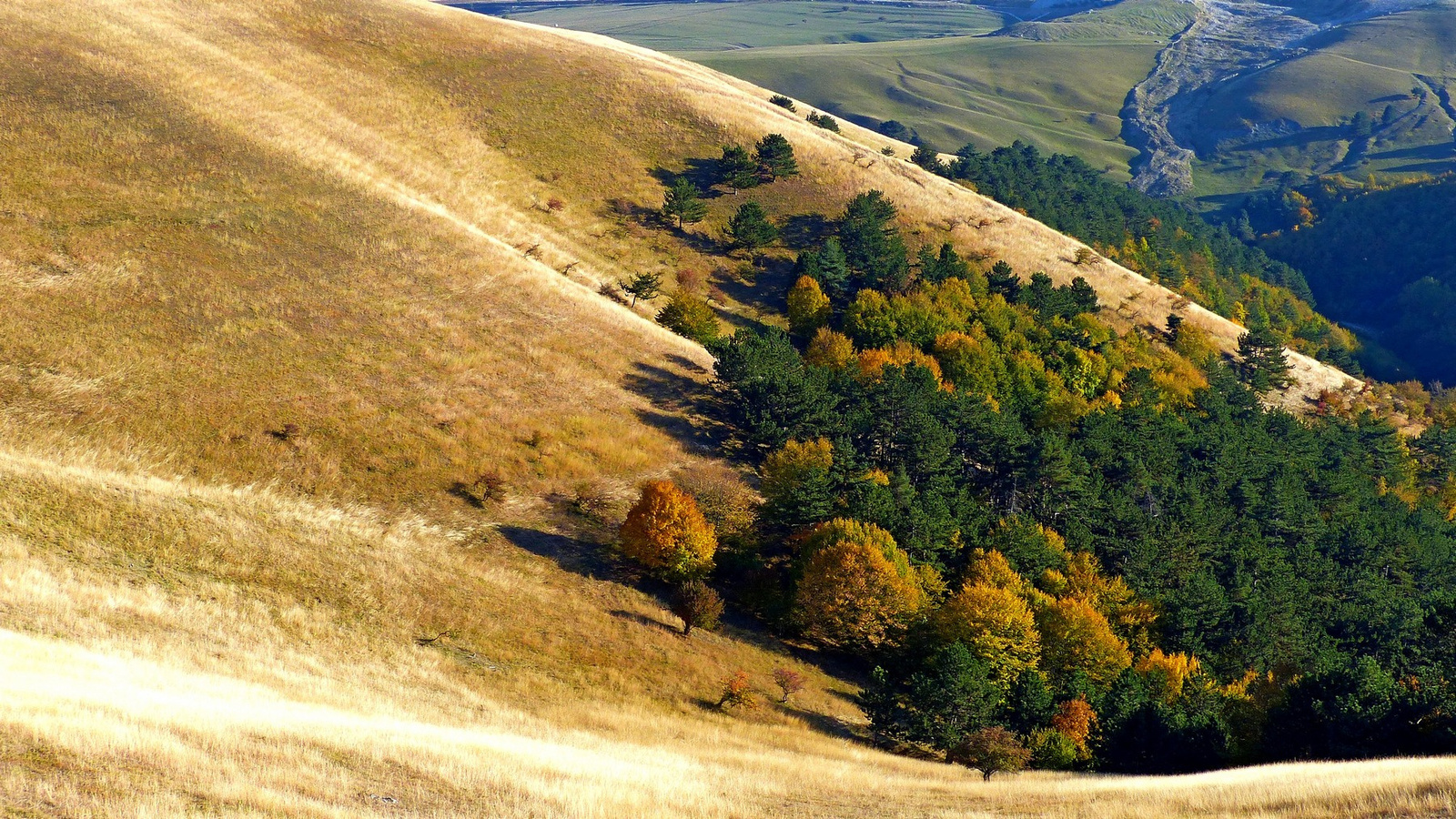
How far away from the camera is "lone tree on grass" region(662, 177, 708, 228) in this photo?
96.7m

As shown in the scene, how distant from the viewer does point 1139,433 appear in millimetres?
85562

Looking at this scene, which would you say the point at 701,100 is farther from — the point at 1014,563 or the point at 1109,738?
the point at 1109,738

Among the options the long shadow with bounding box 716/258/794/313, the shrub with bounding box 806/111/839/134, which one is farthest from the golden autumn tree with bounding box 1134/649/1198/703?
the shrub with bounding box 806/111/839/134

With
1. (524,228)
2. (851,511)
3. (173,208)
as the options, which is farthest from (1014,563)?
(173,208)

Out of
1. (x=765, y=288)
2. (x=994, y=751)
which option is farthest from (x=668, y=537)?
(x=765, y=288)

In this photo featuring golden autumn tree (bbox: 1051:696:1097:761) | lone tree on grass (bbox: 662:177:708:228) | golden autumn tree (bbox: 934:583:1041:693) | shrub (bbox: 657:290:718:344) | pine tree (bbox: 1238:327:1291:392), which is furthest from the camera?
pine tree (bbox: 1238:327:1291:392)

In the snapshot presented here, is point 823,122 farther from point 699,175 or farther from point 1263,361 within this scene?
point 1263,361

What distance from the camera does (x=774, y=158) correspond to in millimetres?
106875

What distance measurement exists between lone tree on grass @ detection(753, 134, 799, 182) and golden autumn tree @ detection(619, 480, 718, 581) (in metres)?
63.4

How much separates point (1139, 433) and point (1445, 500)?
5219 centimetres

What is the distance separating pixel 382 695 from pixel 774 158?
84.6 meters

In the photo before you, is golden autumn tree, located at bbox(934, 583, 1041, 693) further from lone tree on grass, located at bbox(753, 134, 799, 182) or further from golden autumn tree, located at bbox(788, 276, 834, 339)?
lone tree on grass, located at bbox(753, 134, 799, 182)

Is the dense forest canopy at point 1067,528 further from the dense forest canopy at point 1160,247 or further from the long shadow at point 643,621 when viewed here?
the dense forest canopy at point 1160,247

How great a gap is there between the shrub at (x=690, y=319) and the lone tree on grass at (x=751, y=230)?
1498 cm
